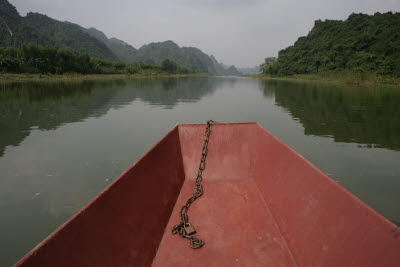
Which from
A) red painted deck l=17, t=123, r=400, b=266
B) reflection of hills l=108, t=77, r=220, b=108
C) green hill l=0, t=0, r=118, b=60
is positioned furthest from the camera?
green hill l=0, t=0, r=118, b=60

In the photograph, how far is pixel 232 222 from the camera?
3.19 meters

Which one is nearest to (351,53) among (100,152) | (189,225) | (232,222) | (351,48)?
(351,48)

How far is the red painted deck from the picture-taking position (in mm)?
1656

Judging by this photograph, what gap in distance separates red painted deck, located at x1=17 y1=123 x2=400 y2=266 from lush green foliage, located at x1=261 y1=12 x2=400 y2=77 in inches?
2084

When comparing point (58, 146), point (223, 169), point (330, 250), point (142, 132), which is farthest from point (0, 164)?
point (330, 250)

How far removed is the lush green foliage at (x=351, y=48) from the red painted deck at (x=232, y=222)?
2084 inches

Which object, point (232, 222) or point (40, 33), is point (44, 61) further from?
point (40, 33)

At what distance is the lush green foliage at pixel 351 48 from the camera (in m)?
47.9

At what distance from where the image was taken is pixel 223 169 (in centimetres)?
487

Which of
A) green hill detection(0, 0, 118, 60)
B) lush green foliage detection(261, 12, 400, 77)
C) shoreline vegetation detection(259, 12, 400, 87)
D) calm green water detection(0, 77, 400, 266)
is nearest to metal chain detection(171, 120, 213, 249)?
calm green water detection(0, 77, 400, 266)

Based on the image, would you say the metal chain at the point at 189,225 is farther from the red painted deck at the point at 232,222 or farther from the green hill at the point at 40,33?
the green hill at the point at 40,33

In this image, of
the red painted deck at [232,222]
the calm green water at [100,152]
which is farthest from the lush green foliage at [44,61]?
the red painted deck at [232,222]

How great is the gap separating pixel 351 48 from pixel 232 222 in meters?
77.5

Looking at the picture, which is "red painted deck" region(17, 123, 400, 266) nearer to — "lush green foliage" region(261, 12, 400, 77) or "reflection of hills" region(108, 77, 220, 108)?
"reflection of hills" region(108, 77, 220, 108)
